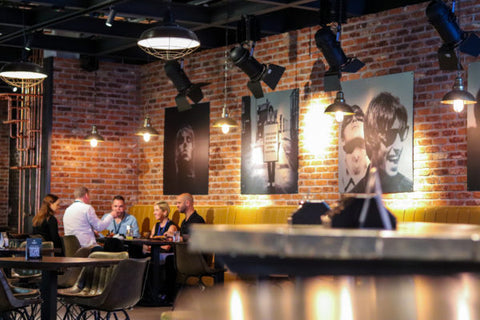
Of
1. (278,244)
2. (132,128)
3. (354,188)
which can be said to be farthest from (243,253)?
(132,128)

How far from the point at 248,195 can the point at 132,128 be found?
2814 mm

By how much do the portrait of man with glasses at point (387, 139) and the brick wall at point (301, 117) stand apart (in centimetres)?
13

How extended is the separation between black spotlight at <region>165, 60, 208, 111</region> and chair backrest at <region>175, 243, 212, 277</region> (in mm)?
2393

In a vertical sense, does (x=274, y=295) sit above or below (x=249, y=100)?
below

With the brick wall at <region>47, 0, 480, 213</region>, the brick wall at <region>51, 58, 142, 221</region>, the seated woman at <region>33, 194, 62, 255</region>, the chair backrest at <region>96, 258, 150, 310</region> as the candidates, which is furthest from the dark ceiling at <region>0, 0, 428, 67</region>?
the chair backrest at <region>96, 258, 150, 310</region>

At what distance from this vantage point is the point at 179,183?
434 inches

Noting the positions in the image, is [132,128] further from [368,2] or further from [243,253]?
[243,253]

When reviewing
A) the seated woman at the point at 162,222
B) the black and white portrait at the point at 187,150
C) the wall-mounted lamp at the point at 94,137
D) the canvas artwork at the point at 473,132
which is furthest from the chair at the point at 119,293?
the wall-mounted lamp at the point at 94,137

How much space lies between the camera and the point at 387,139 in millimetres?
8141

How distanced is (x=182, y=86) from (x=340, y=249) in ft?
28.4

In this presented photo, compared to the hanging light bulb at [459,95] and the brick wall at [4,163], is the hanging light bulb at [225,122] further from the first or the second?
the brick wall at [4,163]

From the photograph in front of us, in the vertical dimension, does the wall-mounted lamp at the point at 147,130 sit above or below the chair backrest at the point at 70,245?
above

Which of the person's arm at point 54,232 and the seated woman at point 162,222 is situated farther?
the seated woman at point 162,222

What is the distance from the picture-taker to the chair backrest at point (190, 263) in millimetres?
8320
